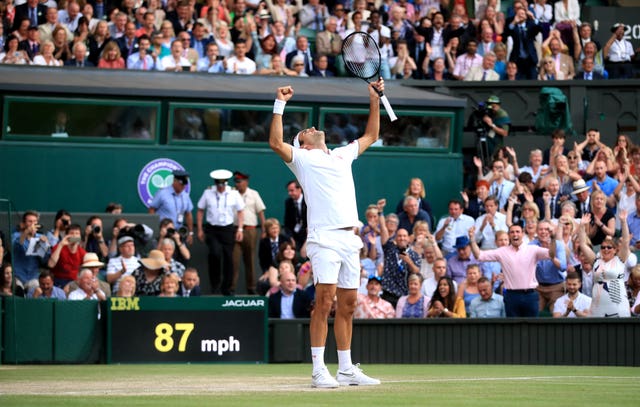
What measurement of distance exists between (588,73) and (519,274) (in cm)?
894

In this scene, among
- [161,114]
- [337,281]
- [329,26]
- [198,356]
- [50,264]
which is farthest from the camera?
[329,26]

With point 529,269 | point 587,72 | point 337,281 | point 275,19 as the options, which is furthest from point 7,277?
point 587,72

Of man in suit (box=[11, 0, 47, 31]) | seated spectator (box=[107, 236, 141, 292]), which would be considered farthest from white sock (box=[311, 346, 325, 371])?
man in suit (box=[11, 0, 47, 31])

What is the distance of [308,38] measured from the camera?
25.9 meters

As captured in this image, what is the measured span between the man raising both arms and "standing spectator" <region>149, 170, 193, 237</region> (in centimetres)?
1009

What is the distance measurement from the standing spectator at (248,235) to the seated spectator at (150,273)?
2.36 meters

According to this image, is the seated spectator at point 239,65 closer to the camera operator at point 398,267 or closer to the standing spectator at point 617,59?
the camera operator at point 398,267

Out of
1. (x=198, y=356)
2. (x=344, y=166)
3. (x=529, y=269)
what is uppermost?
(x=344, y=166)

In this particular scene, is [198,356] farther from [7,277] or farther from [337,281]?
[337,281]

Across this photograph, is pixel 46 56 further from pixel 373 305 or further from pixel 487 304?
pixel 487 304

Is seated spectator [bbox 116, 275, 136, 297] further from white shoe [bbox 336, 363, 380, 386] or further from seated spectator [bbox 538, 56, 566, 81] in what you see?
seated spectator [bbox 538, 56, 566, 81]

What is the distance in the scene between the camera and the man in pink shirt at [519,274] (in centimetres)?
1731

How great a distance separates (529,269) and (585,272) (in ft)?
3.03

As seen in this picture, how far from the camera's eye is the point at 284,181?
77.9 ft
